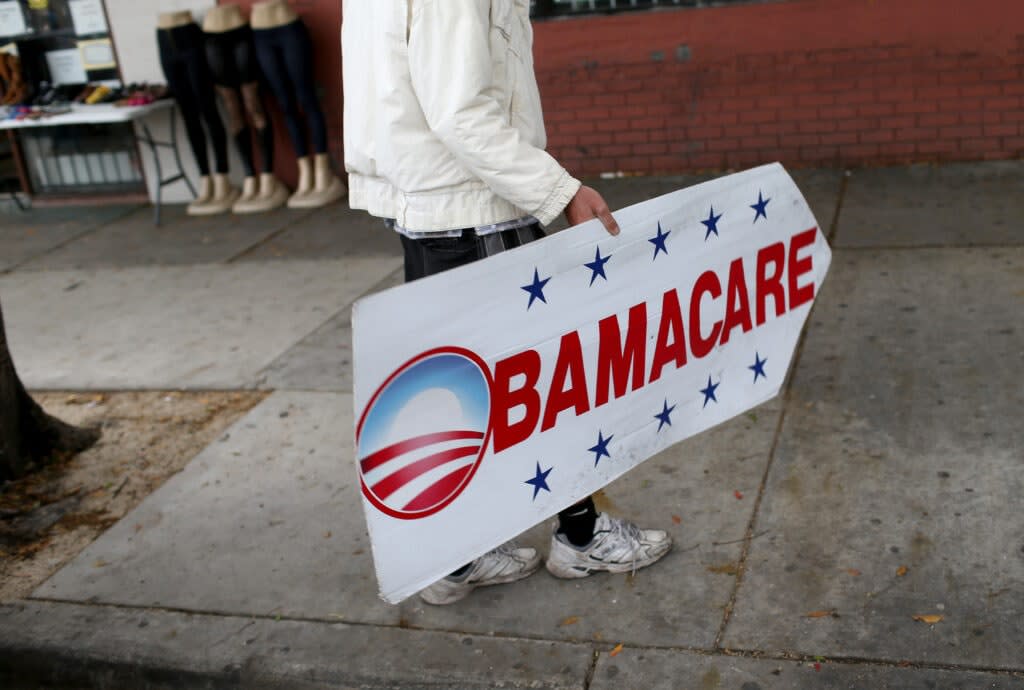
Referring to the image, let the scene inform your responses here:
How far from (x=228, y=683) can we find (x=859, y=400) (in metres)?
2.52

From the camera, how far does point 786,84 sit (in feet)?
23.6

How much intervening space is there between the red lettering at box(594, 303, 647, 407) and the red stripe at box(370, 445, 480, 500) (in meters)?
0.45

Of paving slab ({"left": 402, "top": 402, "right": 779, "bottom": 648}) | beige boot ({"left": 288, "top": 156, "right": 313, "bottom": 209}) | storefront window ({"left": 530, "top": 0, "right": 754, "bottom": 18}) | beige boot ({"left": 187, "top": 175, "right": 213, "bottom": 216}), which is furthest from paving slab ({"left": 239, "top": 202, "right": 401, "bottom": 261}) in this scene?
paving slab ({"left": 402, "top": 402, "right": 779, "bottom": 648})

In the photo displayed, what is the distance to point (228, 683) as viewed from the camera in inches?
131

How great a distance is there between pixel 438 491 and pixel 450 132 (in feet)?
3.05

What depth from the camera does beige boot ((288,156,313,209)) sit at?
27.2 feet

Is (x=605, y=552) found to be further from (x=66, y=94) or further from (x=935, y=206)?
(x=66, y=94)

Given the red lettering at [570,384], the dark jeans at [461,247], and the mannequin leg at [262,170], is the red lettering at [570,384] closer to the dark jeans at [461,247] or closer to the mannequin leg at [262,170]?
the dark jeans at [461,247]

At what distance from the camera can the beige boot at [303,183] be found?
828 cm

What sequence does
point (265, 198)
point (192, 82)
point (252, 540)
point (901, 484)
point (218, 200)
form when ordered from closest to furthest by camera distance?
point (901, 484)
point (252, 540)
point (192, 82)
point (265, 198)
point (218, 200)

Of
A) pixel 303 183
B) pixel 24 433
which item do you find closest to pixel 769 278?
pixel 24 433

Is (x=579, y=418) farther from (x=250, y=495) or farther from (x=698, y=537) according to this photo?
(x=250, y=495)

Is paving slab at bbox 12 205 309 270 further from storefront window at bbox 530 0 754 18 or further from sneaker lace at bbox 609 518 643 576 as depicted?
sneaker lace at bbox 609 518 643 576

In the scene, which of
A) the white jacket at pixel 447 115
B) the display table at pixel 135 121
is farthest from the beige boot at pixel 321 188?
the white jacket at pixel 447 115
